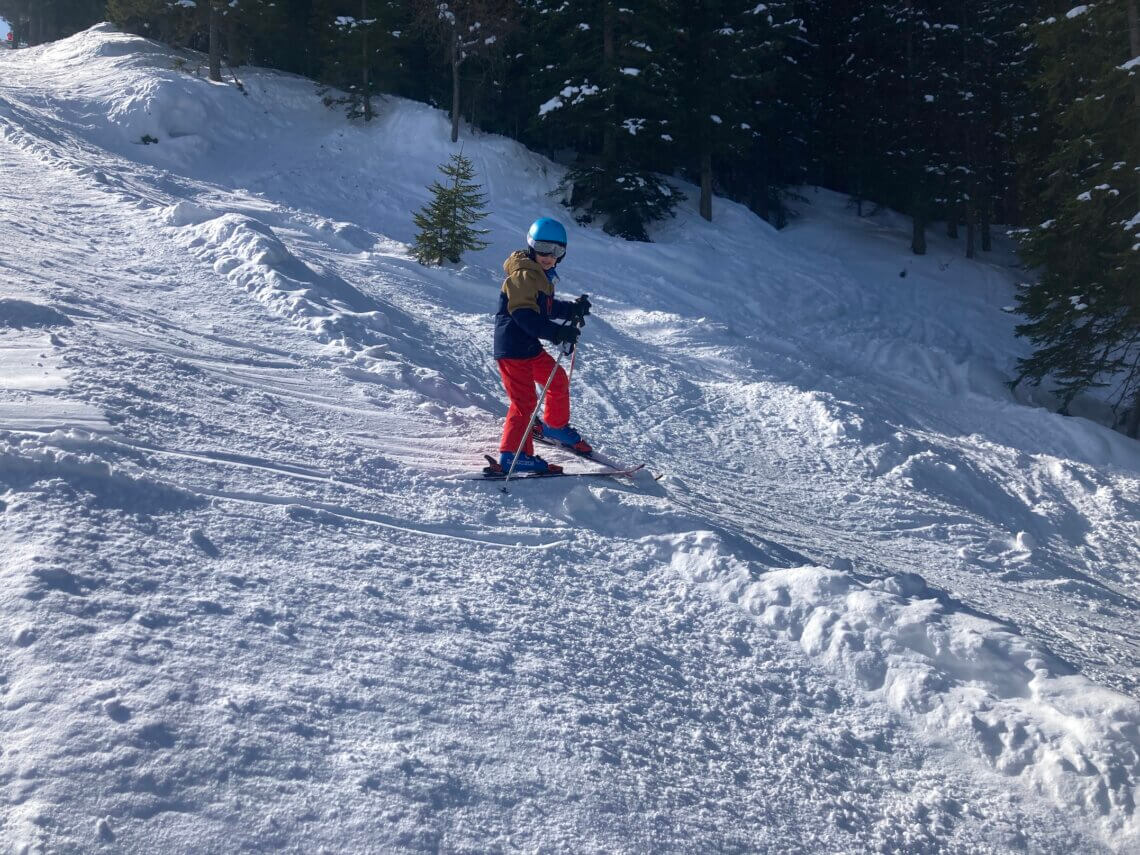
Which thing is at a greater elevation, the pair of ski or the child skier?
the child skier

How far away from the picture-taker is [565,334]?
6148 mm

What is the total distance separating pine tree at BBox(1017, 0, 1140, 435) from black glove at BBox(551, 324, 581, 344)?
36.5 feet

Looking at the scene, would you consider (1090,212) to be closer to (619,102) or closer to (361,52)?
(619,102)

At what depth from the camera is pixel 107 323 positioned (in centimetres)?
724

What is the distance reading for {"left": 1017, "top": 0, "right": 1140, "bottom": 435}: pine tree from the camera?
13.4 m

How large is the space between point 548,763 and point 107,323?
19.9 feet

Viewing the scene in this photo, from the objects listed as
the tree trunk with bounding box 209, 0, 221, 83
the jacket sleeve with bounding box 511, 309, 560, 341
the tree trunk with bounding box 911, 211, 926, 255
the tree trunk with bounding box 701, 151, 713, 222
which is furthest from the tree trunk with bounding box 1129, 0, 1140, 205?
the tree trunk with bounding box 209, 0, 221, 83

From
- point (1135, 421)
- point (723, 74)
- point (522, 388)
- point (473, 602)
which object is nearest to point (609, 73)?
point (723, 74)

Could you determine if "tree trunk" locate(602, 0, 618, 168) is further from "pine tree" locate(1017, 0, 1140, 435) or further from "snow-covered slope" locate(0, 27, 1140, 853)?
"snow-covered slope" locate(0, 27, 1140, 853)

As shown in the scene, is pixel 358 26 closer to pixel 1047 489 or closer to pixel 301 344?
pixel 301 344

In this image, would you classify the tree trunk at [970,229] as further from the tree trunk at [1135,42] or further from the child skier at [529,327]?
the child skier at [529,327]

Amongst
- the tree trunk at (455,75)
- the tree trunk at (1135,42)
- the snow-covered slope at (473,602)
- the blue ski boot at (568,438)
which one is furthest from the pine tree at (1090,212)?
the tree trunk at (455,75)

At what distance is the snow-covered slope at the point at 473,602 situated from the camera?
119 inches

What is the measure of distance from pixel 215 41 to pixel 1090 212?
2559 centimetres
